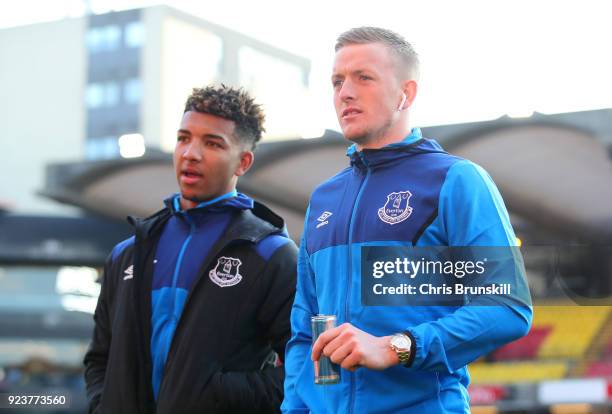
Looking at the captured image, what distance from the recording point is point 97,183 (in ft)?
18.7

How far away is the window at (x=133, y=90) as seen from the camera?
214 inches

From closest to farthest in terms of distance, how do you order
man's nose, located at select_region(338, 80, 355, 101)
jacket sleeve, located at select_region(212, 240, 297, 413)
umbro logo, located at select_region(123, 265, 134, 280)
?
man's nose, located at select_region(338, 80, 355, 101) → jacket sleeve, located at select_region(212, 240, 297, 413) → umbro logo, located at select_region(123, 265, 134, 280)

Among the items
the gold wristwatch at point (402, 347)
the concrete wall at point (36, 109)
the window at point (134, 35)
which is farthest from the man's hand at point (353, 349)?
the concrete wall at point (36, 109)

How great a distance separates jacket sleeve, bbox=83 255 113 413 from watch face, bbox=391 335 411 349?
87 cm

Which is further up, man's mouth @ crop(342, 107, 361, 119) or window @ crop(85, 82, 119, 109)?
window @ crop(85, 82, 119, 109)

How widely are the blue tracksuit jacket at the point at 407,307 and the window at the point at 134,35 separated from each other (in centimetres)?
398

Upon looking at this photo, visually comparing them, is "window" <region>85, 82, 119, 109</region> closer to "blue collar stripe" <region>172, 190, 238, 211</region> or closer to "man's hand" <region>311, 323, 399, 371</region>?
"blue collar stripe" <region>172, 190, 238, 211</region>

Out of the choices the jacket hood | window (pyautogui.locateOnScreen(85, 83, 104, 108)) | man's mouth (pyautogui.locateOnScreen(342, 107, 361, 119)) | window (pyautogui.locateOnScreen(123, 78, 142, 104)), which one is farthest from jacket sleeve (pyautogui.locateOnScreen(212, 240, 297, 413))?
window (pyautogui.locateOnScreen(85, 83, 104, 108))

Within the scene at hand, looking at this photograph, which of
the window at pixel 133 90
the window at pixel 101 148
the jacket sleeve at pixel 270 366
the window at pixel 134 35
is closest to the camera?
the jacket sleeve at pixel 270 366

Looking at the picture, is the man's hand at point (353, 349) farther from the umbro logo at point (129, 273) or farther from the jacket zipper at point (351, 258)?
the umbro logo at point (129, 273)

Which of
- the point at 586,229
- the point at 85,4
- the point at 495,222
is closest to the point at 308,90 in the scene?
the point at 85,4

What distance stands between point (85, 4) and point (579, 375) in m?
4.71

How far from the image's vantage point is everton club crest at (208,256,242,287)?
5.73 feet

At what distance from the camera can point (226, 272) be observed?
69.2 inches
